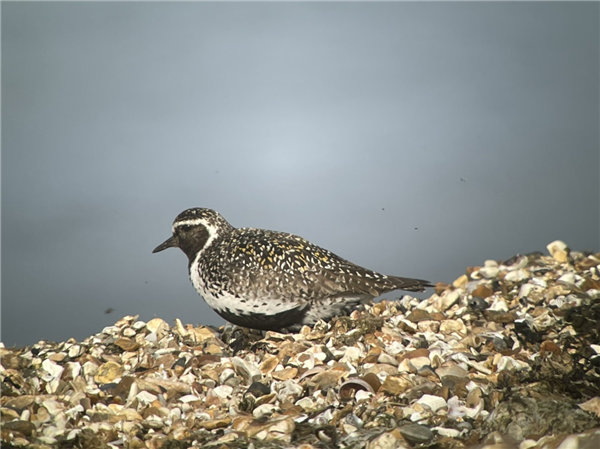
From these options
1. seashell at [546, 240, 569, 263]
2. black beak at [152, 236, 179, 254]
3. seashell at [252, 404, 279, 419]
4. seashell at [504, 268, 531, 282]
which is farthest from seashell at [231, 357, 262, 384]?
seashell at [546, 240, 569, 263]

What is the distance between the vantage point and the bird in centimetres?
441

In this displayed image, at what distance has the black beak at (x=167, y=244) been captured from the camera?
5.12m

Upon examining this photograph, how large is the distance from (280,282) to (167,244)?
116cm

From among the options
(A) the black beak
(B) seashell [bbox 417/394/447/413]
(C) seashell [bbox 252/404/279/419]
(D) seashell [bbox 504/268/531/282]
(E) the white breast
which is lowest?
(C) seashell [bbox 252/404/279/419]

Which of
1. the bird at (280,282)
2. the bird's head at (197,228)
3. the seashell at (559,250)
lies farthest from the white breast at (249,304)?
the seashell at (559,250)

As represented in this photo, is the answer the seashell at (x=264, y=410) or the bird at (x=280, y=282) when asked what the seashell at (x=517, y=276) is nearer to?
the bird at (x=280, y=282)

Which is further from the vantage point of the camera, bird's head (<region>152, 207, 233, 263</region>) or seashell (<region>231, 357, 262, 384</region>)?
bird's head (<region>152, 207, 233, 263</region>)

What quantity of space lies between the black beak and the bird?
35 centimetres

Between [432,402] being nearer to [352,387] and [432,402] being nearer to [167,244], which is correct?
[352,387]

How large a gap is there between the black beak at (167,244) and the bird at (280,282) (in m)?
0.35

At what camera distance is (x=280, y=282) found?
441 cm

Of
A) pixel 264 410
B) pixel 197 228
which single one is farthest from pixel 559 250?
pixel 264 410

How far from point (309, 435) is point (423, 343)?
1.36 m

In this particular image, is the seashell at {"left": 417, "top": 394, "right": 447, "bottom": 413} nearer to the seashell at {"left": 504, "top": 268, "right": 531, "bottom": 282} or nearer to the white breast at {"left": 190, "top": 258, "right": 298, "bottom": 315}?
the white breast at {"left": 190, "top": 258, "right": 298, "bottom": 315}
